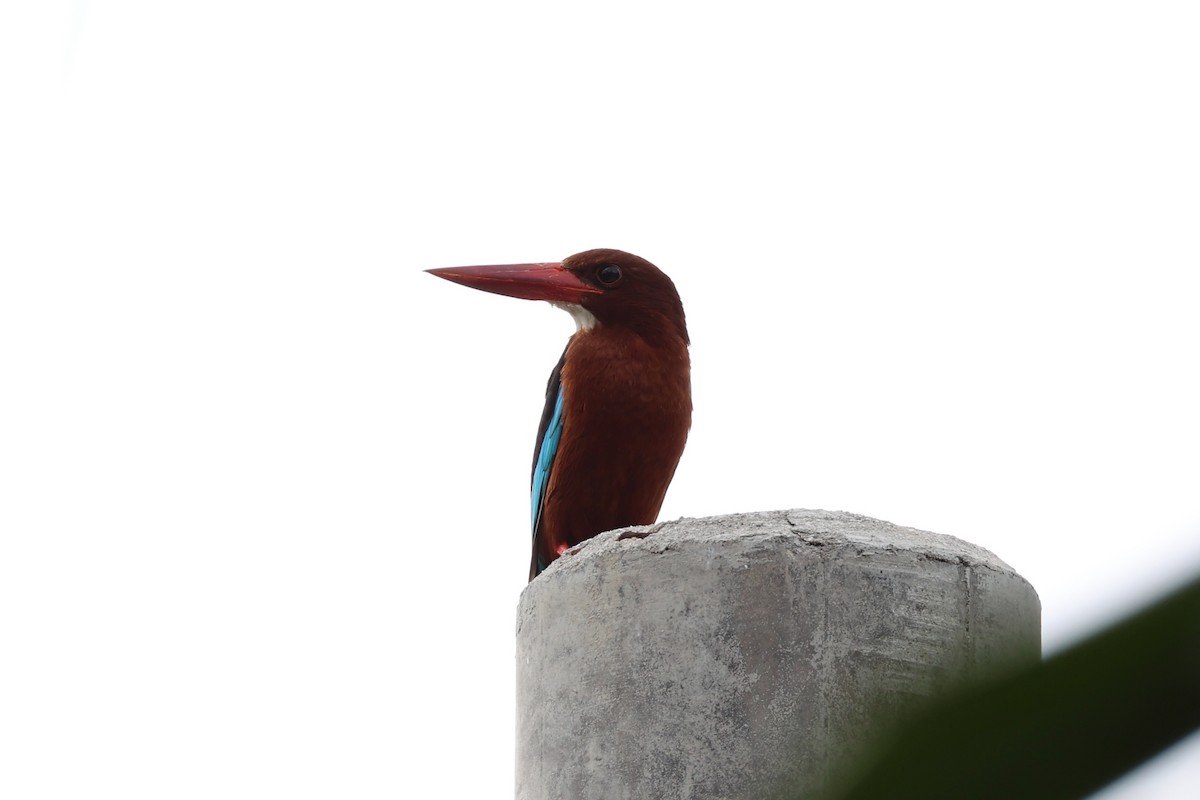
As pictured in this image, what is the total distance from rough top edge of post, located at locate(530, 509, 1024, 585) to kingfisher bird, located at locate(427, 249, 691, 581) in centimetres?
171

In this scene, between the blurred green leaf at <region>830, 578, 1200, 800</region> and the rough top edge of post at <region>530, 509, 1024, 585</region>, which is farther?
the rough top edge of post at <region>530, 509, 1024, 585</region>

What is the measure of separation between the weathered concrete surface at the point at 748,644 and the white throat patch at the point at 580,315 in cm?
218

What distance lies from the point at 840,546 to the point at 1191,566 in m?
2.74

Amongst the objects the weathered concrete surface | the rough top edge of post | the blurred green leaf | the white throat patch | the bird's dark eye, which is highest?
the bird's dark eye

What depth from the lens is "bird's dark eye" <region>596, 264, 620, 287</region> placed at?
5.42 m

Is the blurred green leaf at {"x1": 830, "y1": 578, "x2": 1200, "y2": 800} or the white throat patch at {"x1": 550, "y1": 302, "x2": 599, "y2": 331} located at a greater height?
the blurred green leaf at {"x1": 830, "y1": 578, "x2": 1200, "y2": 800}

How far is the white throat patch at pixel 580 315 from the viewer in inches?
211

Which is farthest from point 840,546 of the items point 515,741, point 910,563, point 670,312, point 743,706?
point 670,312

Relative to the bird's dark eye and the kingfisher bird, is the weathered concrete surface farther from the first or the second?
the bird's dark eye

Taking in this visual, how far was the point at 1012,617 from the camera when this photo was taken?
3207 millimetres

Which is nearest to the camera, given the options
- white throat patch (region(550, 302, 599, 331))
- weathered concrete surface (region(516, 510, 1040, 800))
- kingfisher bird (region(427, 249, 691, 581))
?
weathered concrete surface (region(516, 510, 1040, 800))

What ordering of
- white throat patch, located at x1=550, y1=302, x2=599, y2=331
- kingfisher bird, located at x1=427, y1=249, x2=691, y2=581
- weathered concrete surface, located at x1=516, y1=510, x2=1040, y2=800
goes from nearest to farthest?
weathered concrete surface, located at x1=516, y1=510, x2=1040, y2=800 → kingfisher bird, located at x1=427, y1=249, x2=691, y2=581 → white throat patch, located at x1=550, y1=302, x2=599, y2=331

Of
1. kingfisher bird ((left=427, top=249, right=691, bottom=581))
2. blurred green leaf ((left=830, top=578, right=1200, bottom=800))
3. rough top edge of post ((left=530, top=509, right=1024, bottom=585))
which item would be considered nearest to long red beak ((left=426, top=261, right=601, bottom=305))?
kingfisher bird ((left=427, top=249, right=691, bottom=581))

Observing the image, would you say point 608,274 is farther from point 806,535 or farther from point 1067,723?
point 1067,723
